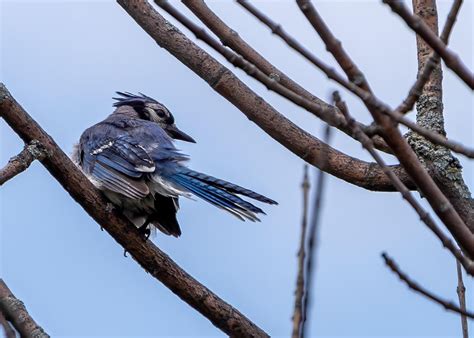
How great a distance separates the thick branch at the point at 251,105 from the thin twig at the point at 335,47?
1.32 m

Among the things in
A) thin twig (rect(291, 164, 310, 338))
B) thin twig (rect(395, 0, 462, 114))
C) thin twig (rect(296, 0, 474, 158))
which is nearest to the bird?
thin twig (rect(395, 0, 462, 114))

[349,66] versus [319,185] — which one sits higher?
[349,66]

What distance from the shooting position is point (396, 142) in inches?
66.4

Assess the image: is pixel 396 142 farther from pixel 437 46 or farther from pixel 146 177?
pixel 146 177

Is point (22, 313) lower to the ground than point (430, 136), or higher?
lower

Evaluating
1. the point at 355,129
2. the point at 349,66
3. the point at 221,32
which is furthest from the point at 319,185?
the point at 221,32

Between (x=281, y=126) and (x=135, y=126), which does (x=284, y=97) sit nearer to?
(x=281, y=126)

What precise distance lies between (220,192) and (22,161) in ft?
4.11

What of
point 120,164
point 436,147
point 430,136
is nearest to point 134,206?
point 120,164

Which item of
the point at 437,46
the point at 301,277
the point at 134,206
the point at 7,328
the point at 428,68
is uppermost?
the point at 134,206

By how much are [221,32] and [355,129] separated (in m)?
1.68

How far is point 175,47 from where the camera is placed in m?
3.63

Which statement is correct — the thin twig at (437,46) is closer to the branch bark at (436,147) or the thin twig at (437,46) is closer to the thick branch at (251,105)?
the branch bark at (436,147)

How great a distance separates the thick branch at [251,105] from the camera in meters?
3.25
